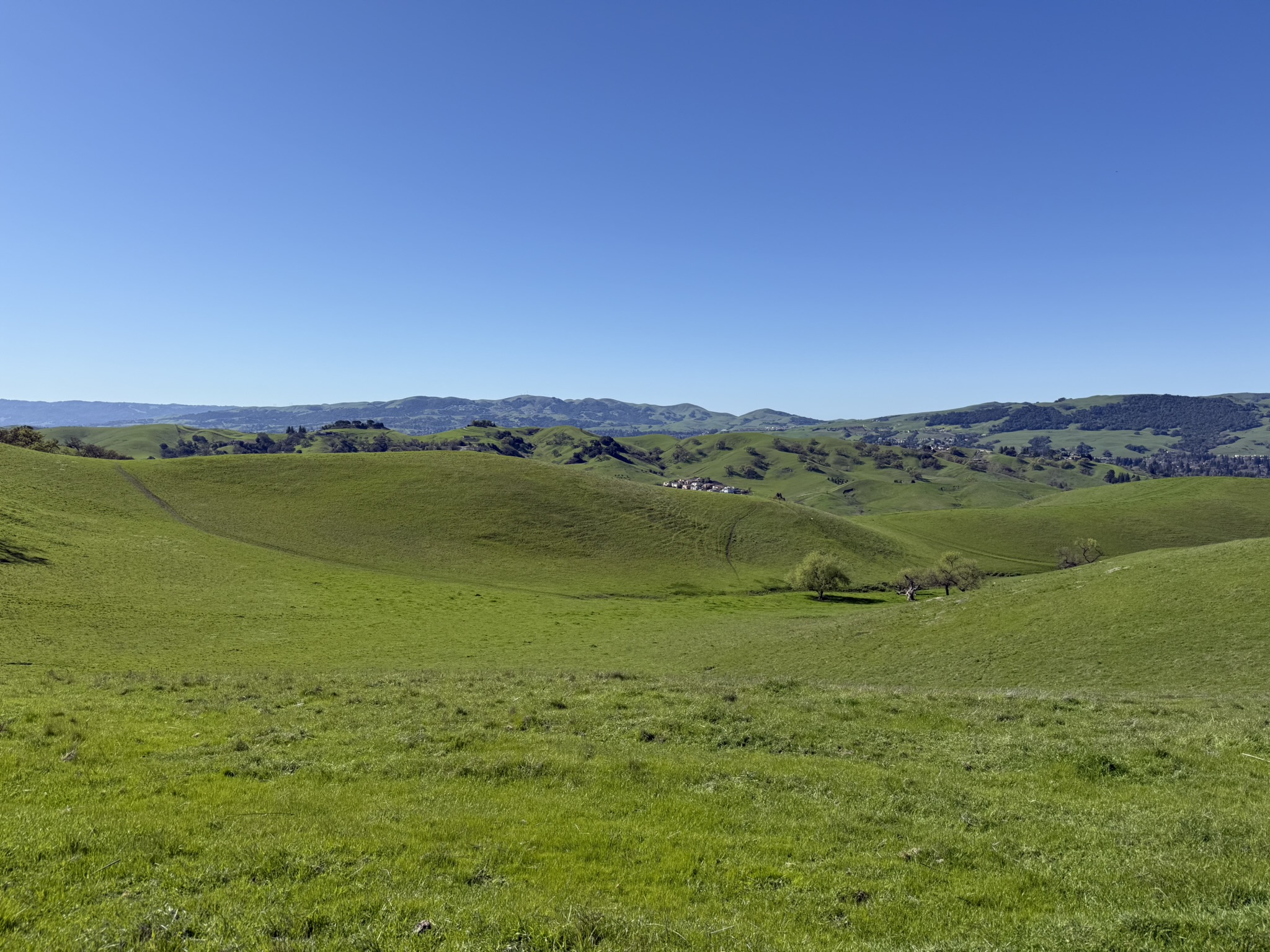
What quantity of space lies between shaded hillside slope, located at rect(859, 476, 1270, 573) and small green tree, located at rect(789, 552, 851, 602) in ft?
169

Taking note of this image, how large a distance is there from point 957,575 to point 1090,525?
97.5 m

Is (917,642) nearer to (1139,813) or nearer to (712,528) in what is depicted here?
(1139,813)

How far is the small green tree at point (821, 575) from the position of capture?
104625 millimetres

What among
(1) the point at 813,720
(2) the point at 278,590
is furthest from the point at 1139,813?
(2) the point at 278,590

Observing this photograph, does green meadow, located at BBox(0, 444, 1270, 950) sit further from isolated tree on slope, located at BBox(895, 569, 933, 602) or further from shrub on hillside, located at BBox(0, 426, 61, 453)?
shrub on hillside, located at BBox(0, 426, 61, 453)

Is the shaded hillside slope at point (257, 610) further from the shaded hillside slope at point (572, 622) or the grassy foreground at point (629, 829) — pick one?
the grassy foreground at point (629, 829)

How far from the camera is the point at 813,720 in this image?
2070 cm

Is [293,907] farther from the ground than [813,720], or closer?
farther from the ground

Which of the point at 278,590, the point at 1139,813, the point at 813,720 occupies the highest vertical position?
the point at 1139,813

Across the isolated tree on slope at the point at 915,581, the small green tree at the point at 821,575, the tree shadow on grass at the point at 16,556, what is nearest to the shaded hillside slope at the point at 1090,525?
the isolated tree on slope at the point at 915,581

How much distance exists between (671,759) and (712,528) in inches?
4906

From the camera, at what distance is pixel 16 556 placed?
2542 inches

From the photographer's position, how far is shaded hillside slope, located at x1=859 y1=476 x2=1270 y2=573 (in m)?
162

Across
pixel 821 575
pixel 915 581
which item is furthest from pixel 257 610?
pixel 915 581
